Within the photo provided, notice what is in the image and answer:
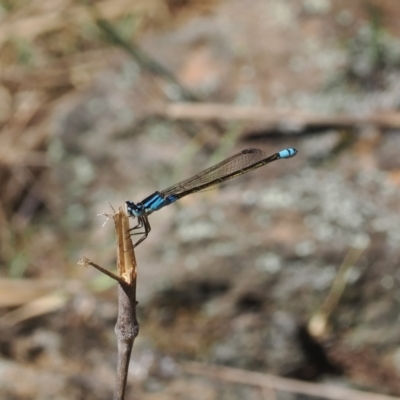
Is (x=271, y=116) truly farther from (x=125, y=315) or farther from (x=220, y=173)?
(x=125, y=315)

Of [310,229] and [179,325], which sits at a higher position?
[310,229]

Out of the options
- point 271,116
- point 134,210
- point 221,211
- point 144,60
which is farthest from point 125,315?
point 144,60

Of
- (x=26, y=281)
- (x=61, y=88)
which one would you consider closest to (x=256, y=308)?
(x=26, y=281)

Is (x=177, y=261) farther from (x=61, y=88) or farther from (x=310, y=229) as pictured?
(x=61, y=88)

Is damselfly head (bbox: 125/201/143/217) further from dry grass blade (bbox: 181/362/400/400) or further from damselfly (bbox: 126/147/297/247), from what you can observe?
dry grass blade (bbox: 181/362/400/400)

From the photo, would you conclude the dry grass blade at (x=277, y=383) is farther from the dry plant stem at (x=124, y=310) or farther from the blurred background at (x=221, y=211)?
the dry plant stem at (x=124, y=310)

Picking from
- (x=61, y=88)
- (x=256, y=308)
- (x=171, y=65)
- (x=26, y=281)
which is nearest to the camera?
(x=256, y=308)

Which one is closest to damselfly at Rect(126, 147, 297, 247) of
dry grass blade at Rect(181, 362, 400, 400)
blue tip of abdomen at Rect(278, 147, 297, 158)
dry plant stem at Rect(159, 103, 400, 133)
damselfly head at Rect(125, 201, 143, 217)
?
blue tip of abdomen at Rect(278, 147, 297, 158)

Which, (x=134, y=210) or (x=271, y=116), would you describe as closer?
(x=134, y=210)

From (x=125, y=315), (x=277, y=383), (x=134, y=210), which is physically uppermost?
(x=134, y=210)
